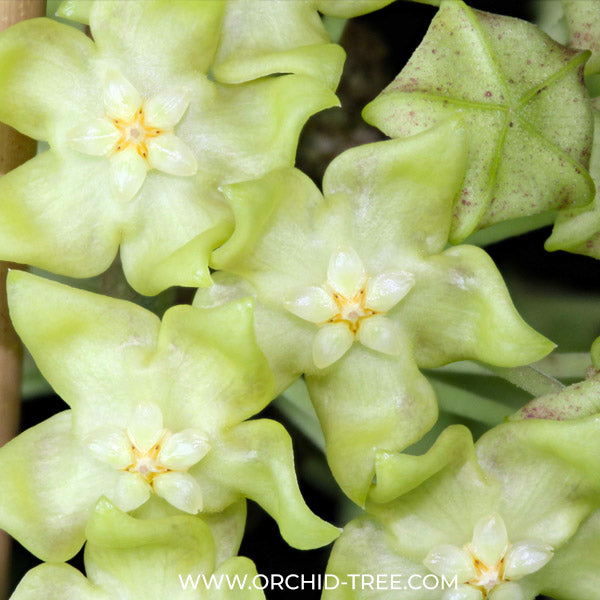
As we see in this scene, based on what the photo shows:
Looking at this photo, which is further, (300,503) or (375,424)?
(375,424)

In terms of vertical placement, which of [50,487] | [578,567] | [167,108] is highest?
[167,108]

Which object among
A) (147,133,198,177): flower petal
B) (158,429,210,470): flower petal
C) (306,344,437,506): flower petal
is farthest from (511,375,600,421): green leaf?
(147,133,198,177): flower petal

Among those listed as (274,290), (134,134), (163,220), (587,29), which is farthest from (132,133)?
(587,29)

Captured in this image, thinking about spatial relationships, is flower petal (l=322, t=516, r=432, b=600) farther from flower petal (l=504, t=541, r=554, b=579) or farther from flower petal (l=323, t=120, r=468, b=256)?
flower petal (l=323, t=120, r=468, b=256)

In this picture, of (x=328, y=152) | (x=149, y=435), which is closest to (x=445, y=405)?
(x=328, y=152)

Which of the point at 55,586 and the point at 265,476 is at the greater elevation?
the point at 265,476

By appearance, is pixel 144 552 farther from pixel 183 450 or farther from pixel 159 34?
pixel 159 34

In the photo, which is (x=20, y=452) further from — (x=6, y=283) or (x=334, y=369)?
(x=334, y=369)
